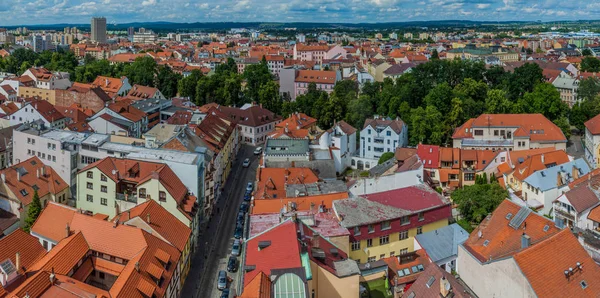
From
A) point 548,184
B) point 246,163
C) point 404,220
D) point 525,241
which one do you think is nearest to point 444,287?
point 525,241

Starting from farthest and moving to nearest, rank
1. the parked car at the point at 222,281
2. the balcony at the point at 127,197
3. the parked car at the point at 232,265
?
1. the balcony at the point at 127,197
2. the parked car at the point at 232,265
3. the parked car at the point at 222,281

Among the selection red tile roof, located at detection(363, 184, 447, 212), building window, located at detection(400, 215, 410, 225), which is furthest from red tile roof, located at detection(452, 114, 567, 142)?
building window, located at detection(400, 215, 410, 225)

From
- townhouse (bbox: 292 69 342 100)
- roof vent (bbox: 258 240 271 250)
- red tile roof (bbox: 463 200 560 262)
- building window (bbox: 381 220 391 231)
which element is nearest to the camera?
roof vent (bbox: 258 240 271 250)

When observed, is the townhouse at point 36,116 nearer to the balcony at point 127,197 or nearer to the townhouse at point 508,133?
the balcony at point 127,197

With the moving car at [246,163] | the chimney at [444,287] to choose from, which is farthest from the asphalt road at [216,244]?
the chimney at [444,287]

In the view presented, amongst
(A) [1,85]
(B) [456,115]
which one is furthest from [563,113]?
(A) [1,85]

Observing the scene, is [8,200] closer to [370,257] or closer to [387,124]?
[370,257]

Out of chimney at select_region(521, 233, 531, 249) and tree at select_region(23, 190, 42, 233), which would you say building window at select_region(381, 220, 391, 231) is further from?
tree at select_region(23, 190, 42, 233)
